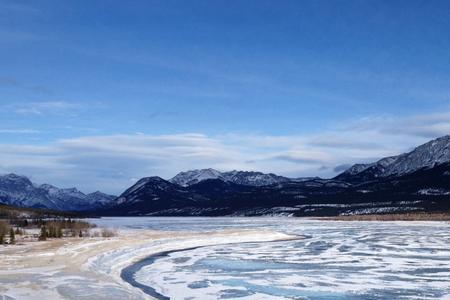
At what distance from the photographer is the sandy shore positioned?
59.2 feet

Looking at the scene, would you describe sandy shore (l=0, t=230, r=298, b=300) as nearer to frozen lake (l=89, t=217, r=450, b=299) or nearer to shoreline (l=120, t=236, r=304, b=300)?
shoreline (l=120, t=236, r=304, b=300)

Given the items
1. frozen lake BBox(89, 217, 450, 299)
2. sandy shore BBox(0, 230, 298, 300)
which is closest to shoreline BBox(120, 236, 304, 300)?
frozen lake BBox(89, 217, 450, 299)

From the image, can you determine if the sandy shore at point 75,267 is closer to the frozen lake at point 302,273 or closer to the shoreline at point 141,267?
the shoreline at point 141,267

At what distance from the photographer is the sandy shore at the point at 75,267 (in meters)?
18.0

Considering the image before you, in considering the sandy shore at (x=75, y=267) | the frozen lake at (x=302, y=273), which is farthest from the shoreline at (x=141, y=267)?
the sandy shore at (x=75, y=267)

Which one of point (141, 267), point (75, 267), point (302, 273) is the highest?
point (75, 267)

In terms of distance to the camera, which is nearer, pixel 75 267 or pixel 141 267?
pixel 75 267

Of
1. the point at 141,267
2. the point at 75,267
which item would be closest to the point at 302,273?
the point at 141,267

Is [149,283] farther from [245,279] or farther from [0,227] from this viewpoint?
[0,227]

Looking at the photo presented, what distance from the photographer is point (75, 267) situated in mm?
24266

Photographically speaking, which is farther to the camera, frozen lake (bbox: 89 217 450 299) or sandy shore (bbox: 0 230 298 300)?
frozen lake (bbox: 89 217 450 299)

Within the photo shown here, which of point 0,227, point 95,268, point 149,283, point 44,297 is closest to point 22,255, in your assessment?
point 95,268

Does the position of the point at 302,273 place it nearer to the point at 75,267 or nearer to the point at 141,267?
the point at 141,267

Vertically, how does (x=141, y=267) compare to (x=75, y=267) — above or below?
below
